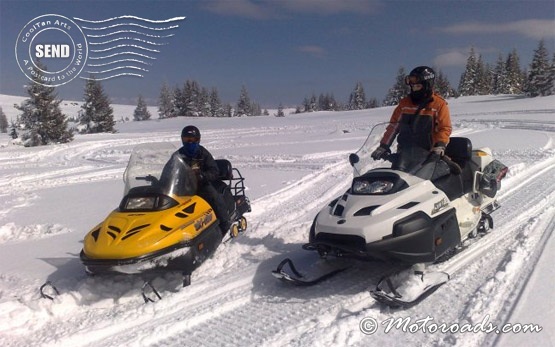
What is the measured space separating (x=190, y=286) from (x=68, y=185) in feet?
27.7

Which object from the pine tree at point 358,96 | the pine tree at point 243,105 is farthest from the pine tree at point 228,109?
the pine tree at point 358,96

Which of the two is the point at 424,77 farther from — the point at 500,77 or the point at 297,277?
the point at 500,77

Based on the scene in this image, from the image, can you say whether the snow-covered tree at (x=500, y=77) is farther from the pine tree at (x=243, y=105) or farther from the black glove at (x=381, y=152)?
the black glove at (x=381, y=152)

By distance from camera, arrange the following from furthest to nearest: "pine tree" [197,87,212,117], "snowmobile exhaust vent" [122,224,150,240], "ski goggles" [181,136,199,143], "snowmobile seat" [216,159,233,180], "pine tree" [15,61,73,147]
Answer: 1. "pine tree" [197,87,212,117]
2. "pine tree" [15,61,73,147]
3. "snowmobile seat" [216,159,233,180]
4. "ski goggles" [181,136,199,143]
5. "snowmobile exhaust vent" [122,224,150,240]

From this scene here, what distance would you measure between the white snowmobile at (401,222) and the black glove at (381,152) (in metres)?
0.62

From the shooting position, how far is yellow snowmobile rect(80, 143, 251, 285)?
13.3ft

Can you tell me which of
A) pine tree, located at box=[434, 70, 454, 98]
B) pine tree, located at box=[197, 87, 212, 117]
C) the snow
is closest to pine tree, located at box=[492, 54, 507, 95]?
pine tree, located at box=[434, 70, 454, 98]

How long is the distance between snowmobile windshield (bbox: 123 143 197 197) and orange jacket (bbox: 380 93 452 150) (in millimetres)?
2439

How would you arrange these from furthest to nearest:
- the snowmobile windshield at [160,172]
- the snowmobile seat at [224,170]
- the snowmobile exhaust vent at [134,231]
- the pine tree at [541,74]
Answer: the pine tree at [541,74]
the snowmobile seat at [224,170]
the snowmobile windshield at [160,172]
the snowmobile exhaust vent at [134,231]

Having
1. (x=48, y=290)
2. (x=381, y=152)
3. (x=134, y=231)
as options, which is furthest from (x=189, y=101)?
(x=134, y=231)

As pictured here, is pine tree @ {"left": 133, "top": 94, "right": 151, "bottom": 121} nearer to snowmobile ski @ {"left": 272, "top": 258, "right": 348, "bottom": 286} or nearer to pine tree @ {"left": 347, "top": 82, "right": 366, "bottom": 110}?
pine tree @ {"left": 347, "top": 82, "right": 366, "bottom": 110}

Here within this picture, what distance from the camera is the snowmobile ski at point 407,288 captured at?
12.0 ft

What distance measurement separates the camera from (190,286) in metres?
4.42

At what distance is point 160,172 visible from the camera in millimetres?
5254
